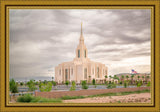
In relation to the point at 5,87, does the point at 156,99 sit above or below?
below

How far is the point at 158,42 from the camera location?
26.6ft

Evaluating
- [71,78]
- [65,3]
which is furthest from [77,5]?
[71,78]

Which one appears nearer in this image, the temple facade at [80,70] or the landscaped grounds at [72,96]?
the landscaped grounds at [72,96]

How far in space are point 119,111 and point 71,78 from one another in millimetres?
23005

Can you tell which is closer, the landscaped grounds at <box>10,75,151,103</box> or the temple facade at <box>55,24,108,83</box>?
the landscaped grounds at <box>10,75,151,103</box>

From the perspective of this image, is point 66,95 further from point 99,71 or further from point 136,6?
point 99,71

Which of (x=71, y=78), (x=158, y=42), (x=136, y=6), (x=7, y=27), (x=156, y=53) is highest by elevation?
(x=136, y=6)

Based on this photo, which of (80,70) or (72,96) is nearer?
(72,96)

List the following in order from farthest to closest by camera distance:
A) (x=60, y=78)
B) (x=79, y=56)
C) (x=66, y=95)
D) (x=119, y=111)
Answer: (x=79, y=56) < (x=60, y=78) < (x=66, y=95) < (x=119, y=111)

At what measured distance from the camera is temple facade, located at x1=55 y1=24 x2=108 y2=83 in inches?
1195

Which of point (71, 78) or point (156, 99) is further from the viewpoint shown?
point (71, 78)

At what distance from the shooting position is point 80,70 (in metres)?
31.5

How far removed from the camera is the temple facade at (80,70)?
30359mm

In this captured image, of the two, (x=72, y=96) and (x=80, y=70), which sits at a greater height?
(x=80, y=70)
